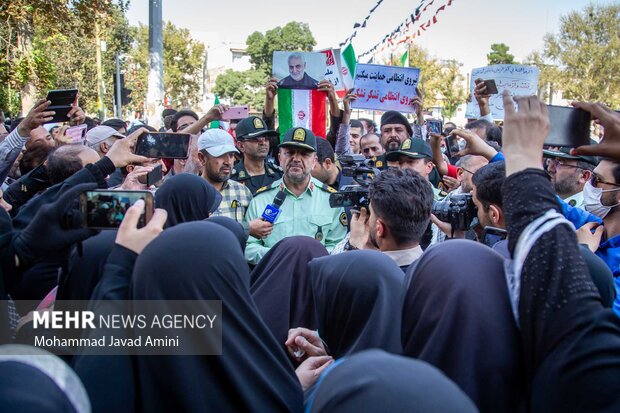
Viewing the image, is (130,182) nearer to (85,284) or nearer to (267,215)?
(267,215)

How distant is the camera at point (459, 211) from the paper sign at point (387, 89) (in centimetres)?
446

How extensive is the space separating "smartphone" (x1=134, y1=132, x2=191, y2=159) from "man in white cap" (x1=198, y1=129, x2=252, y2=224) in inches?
43.8

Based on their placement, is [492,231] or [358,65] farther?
[358,65]

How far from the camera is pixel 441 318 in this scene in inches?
64.1

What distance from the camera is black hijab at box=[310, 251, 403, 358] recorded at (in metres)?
2.01

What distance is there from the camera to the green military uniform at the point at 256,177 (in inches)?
234

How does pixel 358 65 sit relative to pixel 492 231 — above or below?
above

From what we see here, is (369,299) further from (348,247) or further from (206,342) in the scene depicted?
(348,247)

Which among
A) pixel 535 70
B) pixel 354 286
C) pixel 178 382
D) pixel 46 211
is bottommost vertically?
pixel 178 382

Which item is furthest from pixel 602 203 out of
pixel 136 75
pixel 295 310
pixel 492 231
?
pixel 136 75

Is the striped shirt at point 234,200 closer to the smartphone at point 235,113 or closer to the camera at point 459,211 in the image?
the camera at point 459,211

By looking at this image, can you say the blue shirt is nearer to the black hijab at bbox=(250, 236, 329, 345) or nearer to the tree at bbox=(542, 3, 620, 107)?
the black hijab at bbox=(250, 236, 329, 345)

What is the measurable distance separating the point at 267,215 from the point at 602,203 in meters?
2.17

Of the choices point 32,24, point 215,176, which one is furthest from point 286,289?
point 32,24
